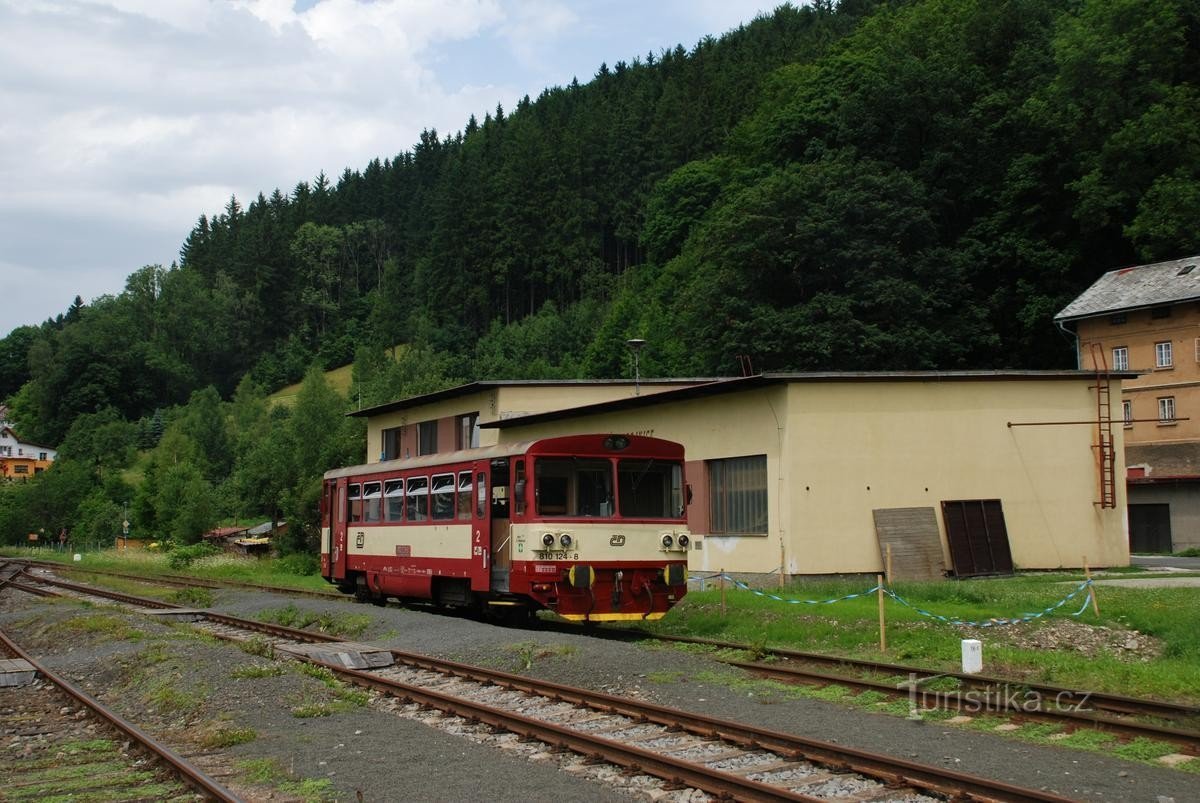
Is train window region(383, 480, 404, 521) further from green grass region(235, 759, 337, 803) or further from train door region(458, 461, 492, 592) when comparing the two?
green grass region(235, 759, 337, 803)

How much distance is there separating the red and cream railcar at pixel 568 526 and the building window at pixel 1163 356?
32.5 metres

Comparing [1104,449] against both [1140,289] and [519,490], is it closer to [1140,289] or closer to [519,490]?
[519,490]

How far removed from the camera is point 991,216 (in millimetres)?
54938

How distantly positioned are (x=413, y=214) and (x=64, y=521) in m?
50.0

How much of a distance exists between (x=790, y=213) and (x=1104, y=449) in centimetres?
2865

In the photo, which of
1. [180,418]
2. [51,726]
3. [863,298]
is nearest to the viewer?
[51,726]

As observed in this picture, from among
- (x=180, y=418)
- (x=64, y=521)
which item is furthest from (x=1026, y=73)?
(x=180, y=418)

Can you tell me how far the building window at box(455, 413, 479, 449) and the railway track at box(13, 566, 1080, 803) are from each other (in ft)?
69.0

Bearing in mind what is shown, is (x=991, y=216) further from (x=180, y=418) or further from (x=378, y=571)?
(x=180, y=418)

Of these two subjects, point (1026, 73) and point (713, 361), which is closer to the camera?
point (713, 361)

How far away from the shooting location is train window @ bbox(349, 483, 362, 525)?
23125 millimetres

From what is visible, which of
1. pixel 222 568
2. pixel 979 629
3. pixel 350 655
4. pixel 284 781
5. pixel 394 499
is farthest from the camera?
pixel 222 568

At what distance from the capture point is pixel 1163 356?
4297 cm

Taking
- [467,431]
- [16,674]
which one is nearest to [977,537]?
[16,674]
